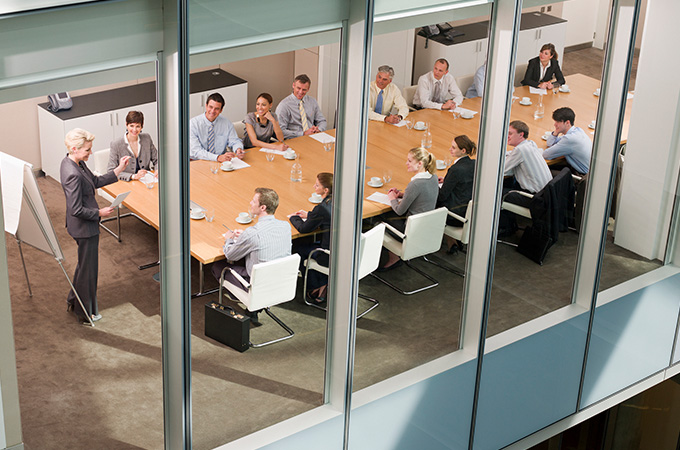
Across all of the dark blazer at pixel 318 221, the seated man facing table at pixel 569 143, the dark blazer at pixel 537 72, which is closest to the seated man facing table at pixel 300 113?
the dark blazer at pixel 318 221

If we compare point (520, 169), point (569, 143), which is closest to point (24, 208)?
point (520, 169)

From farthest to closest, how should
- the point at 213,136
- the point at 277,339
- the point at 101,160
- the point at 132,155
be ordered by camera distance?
1. the point at 277,339
2. the point at 213,136
3. the point at 132,155
4. the point at 101,160

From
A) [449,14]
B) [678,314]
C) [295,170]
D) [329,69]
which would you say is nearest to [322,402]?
[295,170]

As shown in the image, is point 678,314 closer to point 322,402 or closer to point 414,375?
point 414,375

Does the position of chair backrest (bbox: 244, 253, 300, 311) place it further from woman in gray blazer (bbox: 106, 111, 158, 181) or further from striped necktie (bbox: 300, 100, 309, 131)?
woman in gray blazer (bbox: 106, 111, 158, 181)

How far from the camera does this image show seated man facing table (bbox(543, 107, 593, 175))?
19.6 ft

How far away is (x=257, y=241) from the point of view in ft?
15.5

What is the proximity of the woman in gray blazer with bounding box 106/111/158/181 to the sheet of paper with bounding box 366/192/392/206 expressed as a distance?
1.46 metres

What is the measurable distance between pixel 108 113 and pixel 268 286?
1445 millimetres

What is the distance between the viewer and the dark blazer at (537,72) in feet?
18.4

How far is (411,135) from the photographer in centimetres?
510

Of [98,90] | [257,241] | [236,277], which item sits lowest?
[236,277]

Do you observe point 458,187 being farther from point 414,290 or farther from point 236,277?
point 236,277

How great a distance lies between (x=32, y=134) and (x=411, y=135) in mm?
2301
